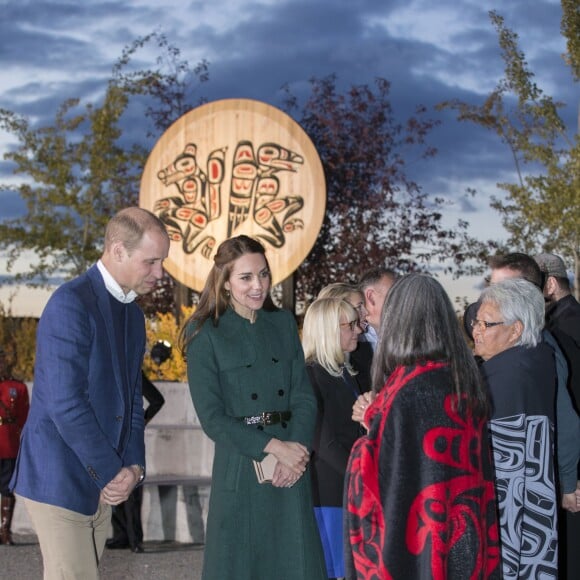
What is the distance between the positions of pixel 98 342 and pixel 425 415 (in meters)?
1.33

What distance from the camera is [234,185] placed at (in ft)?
47.3

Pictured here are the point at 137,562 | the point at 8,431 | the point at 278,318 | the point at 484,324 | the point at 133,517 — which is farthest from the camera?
the point at 8,431

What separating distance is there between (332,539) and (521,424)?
51.6 inches

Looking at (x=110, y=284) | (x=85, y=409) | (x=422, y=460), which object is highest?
(x=110, y=284)

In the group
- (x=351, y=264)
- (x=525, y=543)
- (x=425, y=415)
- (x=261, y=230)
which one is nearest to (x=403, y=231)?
(x=351, y=264)

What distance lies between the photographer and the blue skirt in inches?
210

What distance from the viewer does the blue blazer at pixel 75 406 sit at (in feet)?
13.0

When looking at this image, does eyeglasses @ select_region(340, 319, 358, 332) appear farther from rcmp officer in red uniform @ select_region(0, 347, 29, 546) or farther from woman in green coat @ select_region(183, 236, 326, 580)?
rcmp officer in red uniform @ select_region(0, 347, 29, 546)

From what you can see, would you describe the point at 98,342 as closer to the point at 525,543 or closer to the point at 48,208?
the point at 525,543

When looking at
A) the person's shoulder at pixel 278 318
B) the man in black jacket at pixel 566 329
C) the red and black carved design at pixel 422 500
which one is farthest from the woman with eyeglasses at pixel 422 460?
the man in black jacket at pixel 566 329

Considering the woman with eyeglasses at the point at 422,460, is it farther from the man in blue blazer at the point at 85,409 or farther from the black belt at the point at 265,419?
the black belt at the point at 265,419

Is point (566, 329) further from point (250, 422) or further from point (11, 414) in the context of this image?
point (11, 414)

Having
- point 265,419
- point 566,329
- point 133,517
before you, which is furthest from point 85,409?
point 133,517

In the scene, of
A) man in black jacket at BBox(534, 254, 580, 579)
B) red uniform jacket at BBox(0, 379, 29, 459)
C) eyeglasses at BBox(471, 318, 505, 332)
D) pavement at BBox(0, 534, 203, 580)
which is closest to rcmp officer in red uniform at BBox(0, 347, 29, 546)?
red uniform jacket at BBox(0, 379, 29, 459)
